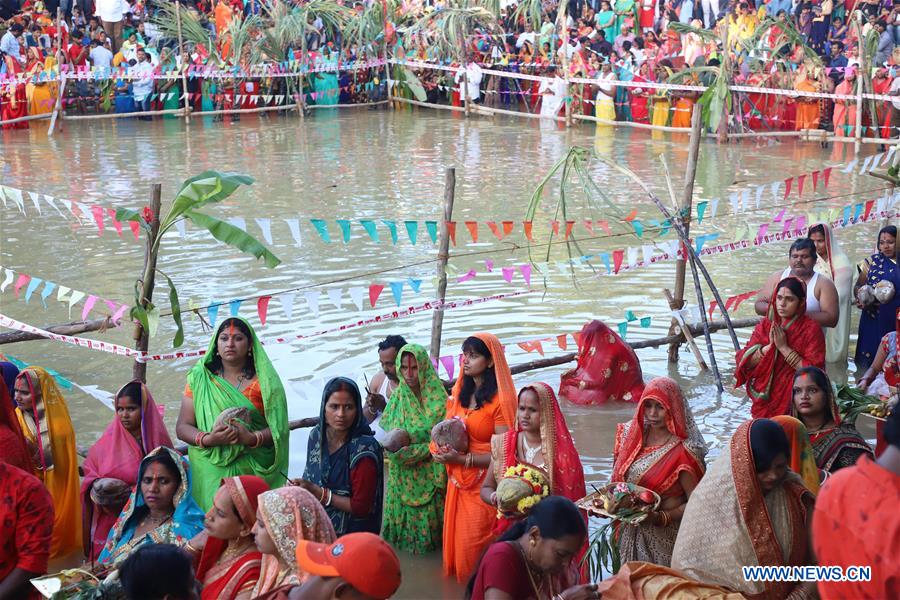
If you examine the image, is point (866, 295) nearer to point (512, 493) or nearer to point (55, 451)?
point (512, 493)

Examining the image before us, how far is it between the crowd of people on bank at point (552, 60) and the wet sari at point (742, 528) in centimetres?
1333

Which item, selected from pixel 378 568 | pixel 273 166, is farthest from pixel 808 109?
pixel 378 568

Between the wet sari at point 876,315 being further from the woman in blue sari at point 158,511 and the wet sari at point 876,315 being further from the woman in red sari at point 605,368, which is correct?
the woman in blue sari at point 158,511

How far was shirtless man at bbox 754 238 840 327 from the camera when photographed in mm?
7359

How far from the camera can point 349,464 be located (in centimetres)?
513

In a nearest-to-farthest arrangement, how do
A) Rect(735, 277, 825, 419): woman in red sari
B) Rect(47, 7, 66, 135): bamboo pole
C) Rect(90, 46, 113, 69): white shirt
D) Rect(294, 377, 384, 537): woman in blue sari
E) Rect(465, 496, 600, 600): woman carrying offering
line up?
Rect(465, 496, 600, 600): woman carrying offering < Rect(294, 377, 384, 537): woman in blue sari < Rect(735, 277, 825, 419): woman in red sari < Rect(47, 7, 66, 135): bamboo pole < Rect(90, 46, 113, 69): white shirt

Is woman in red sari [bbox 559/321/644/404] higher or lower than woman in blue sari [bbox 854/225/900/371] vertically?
lower

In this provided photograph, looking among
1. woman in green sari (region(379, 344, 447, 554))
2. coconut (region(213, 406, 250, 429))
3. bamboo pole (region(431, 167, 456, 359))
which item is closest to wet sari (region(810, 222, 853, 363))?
bamboo pole (region(431, 167, 456, 359))

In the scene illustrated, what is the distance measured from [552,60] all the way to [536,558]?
65.0 feet

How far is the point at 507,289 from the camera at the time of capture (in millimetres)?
10461

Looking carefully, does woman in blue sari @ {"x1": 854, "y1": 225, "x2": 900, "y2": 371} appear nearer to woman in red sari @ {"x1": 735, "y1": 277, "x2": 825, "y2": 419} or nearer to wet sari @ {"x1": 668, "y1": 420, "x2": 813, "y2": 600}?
woman in red sari @ {"x1": 735, "y1": 277, "x2": 825, "y2": 419}

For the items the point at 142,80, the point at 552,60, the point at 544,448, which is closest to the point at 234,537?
the point at 544,448

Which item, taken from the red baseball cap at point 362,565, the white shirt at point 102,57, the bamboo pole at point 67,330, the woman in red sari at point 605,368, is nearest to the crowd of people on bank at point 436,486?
the red baseball cap at point 362,565

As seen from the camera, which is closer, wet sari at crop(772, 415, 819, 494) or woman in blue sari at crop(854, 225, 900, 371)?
wet sari at crop(772, 415, 819, 494)
